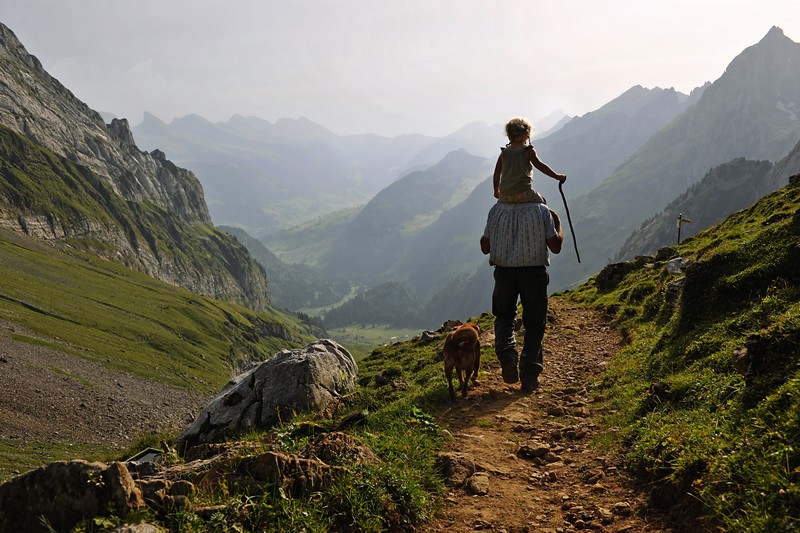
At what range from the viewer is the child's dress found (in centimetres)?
1052

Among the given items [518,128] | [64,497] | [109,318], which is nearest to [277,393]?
[64,497]

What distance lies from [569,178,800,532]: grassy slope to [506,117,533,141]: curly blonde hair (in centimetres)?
519

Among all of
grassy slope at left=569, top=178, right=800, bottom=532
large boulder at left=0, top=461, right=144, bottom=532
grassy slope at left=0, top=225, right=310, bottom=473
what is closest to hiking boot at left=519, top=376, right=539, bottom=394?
grassy slope at left=569, top=178, right=800, bottom=532

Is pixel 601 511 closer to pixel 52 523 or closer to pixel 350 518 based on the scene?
pixel 350 518

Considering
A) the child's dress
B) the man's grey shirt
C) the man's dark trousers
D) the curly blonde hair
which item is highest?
the curly blonde hair

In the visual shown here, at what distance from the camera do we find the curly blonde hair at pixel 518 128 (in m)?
10.8

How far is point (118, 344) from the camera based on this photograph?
446 ft

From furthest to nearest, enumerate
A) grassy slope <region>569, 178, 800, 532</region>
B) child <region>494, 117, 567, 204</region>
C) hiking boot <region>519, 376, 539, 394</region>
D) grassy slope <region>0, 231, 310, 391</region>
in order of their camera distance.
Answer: grassy slope <region>0, 231, 310, 391</region>, hiking boot <region>519, 376, 539, 394</region>, child <region>494, 117, 567, 204</region>, grassy slope <region>569, 178, 800, 532</region>

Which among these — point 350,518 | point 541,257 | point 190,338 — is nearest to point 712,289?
point 541,257

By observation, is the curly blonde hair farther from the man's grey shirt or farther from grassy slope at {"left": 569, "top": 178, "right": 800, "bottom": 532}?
grassy slope at {"left": 569, "top": 178, "right": 800, "bottom": 532}

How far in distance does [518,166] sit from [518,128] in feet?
3.20

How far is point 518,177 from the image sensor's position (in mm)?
10523

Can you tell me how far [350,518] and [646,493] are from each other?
147 inches

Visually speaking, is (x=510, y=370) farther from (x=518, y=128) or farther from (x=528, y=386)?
(x=518, y=128)
